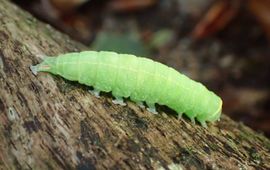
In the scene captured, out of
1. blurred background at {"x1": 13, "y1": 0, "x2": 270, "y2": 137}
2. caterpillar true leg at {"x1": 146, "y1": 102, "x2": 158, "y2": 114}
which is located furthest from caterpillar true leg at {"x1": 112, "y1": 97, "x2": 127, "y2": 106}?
blurred background at {"x1": 13, "y1": 0, "x2": 270, "y2": 137}

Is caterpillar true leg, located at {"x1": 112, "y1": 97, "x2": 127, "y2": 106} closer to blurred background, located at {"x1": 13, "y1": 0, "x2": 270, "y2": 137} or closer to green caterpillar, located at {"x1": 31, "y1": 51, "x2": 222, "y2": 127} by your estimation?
green caterpillar, located at {"x1": 31, "y1": 51, "x2": 222, "y2": 127}

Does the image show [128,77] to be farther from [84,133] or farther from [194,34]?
[194,34]

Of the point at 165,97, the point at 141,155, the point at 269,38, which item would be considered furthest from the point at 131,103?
the point at 269,38

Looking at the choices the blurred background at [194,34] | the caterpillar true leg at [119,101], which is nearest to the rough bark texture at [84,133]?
the caterpillar true leg at [119,101]

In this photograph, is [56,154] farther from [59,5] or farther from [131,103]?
[59,5]

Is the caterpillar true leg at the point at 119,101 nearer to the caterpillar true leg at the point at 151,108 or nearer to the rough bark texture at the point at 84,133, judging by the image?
the rough bark texture at the point at 84,133

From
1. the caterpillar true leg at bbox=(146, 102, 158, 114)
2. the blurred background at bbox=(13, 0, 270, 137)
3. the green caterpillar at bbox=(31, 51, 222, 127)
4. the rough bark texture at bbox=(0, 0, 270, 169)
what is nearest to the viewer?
the rough bark texture at bbox=(0, 0, 270, 169)
